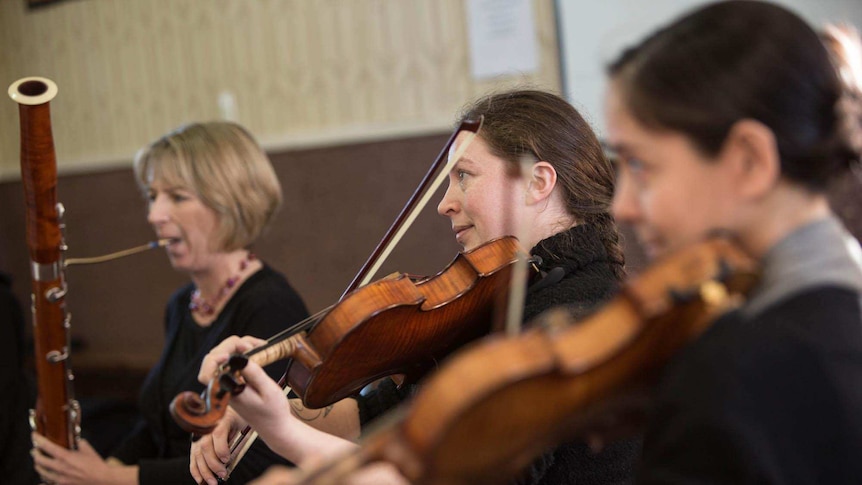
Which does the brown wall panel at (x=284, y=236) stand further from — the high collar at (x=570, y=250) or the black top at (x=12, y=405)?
the high collar at (x=570, y=250)

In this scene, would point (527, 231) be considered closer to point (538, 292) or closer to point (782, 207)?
point (538, 292)

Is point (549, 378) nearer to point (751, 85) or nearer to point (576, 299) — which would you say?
point (751, 85)

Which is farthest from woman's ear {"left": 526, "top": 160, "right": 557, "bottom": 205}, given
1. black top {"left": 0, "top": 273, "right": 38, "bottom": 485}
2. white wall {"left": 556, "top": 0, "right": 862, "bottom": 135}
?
black top {"left": 0, "top": 273, "right": 38, "bottom": 485}

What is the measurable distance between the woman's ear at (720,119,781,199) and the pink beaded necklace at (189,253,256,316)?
145cm

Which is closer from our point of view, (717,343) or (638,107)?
(717,343)

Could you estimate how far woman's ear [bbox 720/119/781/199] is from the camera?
71 cm

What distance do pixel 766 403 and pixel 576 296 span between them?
1.85 ft

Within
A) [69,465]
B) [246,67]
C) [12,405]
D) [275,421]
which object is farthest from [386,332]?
[246,67]

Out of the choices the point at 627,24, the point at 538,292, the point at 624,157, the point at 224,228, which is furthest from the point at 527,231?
the point at 627,24

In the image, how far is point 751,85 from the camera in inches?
28.3

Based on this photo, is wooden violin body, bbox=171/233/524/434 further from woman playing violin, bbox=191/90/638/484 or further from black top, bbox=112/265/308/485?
black top, bbox=112/265/308/485

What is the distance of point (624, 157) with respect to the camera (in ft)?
2.56

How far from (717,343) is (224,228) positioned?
152 cm

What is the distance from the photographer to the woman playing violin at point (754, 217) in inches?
25.3
